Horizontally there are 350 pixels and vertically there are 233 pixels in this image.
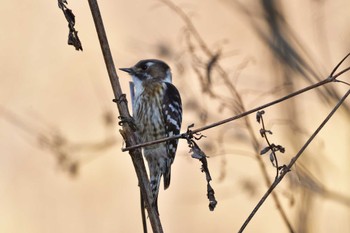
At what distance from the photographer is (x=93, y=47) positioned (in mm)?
4609

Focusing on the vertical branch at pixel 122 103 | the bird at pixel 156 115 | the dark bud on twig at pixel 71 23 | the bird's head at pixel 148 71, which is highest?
the bird's head at pixel 148 71

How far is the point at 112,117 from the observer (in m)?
4.06

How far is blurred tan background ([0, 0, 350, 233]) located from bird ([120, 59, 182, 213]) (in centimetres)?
21

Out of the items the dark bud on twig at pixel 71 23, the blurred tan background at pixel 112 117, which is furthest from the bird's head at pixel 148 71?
the dark bud on twig at pixel 71 23

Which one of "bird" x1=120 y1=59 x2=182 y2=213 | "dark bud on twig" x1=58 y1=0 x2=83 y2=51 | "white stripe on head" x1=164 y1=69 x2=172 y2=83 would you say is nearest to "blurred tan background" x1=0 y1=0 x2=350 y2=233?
"white stripe on head" x1=164 y1=69 x2=172 y2=83

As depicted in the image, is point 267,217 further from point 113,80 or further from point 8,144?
point 113,80

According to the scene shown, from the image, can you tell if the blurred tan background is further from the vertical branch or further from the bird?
the vertical branch

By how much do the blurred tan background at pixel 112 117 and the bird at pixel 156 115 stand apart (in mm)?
206

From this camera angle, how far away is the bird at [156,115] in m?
3.29

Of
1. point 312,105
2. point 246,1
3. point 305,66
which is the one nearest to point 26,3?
point 246,1

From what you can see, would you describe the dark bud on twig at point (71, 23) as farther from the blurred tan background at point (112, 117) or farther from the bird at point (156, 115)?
the blurred tan background at point (112, 117)

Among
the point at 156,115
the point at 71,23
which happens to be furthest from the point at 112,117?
the point at 71,23

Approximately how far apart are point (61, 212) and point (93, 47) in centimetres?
107

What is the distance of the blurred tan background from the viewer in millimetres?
3957
